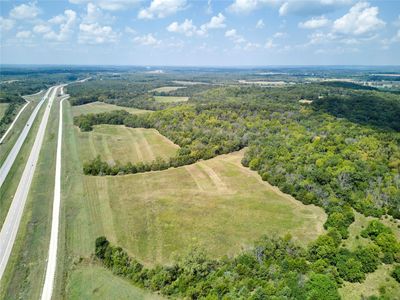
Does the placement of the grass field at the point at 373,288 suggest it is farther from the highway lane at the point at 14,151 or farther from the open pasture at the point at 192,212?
the highway lane at the point at 14,151

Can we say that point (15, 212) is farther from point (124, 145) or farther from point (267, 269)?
point (124, 145)

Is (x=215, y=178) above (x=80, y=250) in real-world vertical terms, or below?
above

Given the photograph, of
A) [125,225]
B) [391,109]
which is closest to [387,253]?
[125,225]

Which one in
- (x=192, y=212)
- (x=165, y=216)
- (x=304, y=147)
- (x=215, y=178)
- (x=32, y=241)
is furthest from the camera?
(x=304, y=147)

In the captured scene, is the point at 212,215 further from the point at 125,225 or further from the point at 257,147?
the point at 257,147

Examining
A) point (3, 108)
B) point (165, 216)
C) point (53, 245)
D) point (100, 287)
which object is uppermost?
point (3, 108)

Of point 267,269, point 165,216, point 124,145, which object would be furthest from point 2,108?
point 267,269

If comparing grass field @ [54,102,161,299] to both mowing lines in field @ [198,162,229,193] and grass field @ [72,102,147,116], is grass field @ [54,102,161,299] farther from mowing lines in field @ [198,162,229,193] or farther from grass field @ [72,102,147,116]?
grass field @ [72,102,147,116]
